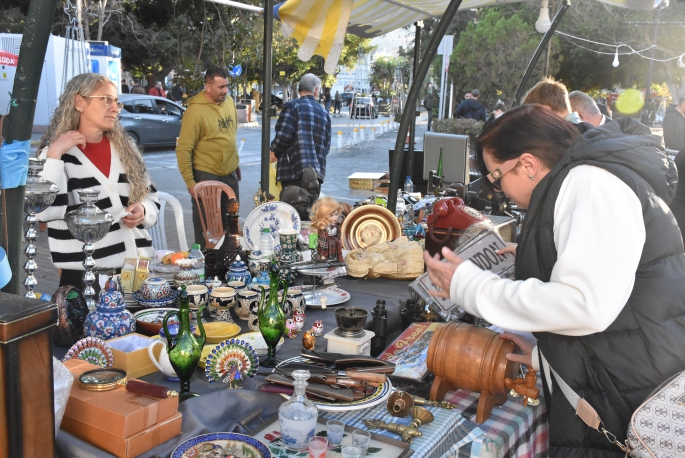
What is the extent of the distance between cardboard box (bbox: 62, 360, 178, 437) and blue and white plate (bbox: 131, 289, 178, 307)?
91cm

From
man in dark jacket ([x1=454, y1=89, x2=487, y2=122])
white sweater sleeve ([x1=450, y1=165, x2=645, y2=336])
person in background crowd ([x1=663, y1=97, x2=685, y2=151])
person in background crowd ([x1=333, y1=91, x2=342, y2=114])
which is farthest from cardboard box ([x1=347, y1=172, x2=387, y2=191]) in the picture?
person in background crowd ([x1=333, y1=91, x2=342, y2=114])

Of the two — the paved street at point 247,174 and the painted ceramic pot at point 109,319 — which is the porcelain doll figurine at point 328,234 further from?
the paved street at point 247,174

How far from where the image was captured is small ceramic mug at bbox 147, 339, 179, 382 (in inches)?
70.6

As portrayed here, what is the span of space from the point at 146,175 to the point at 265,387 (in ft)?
5.78

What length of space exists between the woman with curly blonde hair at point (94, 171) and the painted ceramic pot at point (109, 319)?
885 millimetres

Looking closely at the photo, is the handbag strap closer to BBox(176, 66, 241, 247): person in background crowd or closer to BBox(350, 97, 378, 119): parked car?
BBox(176, 66, 241, 247): person in background crowd

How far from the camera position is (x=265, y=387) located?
1726 millimetres

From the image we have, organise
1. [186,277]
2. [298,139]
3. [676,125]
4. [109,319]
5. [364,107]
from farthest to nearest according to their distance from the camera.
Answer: [364,107] → [676,125] → [298,139] → [186,277] → [109,319]

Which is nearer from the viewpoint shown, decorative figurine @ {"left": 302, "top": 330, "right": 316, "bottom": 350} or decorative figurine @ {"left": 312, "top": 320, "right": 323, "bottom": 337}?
decorative figurine @ {"left": 302, "top": 330, "right": 316, "bottom": 350}

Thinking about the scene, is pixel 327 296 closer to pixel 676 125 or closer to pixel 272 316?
pixel 272 316

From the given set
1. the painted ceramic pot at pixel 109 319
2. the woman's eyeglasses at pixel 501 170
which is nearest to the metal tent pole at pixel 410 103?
the woman's eyeglasses at pixel 501 170

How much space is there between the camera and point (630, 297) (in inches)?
57.7

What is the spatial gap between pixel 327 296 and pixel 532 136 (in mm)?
1378

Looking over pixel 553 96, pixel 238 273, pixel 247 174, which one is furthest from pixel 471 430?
pixel 247 174
